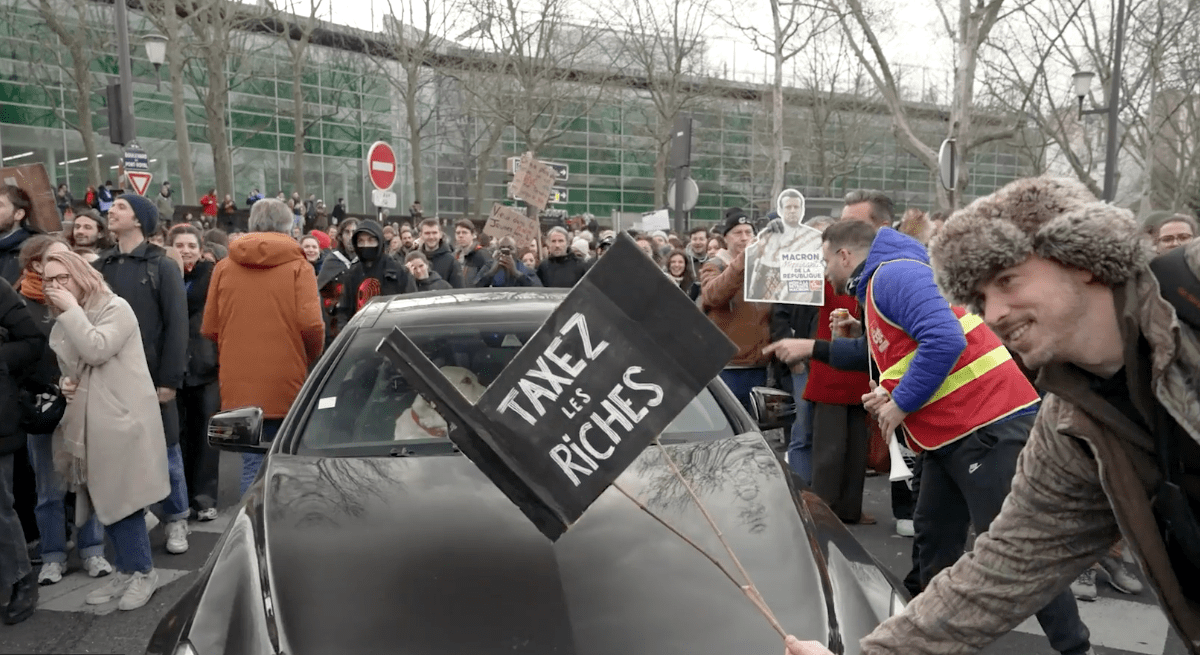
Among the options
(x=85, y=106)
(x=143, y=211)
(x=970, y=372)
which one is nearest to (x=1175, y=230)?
(x=970, y=372)

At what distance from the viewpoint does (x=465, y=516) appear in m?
2.59

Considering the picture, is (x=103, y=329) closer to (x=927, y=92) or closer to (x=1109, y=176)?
(x=1109, y=176)

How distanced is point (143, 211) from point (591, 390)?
433 centimetres

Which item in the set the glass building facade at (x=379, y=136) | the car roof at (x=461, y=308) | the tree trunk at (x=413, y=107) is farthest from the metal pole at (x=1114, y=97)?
the tree trunk at (x=413, y=107)

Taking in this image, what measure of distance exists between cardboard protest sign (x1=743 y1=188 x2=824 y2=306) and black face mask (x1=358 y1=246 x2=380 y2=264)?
269 cm

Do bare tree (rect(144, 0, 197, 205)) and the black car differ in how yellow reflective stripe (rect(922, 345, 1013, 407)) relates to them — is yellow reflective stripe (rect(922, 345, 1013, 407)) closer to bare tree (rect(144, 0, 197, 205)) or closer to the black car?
the black car

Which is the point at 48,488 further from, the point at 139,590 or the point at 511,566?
the point at 511,566

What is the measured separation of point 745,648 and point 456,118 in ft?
123

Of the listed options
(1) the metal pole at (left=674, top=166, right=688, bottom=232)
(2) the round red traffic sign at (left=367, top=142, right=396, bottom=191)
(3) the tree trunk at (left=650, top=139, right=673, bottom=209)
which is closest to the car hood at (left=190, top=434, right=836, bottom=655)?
(2) the round red traffic sign at (left=367, top=142, right=396, bottom=191)

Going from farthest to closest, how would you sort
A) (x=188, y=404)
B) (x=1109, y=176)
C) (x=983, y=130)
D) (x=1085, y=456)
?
(x=983, y=130) < (x=1109, y=176) < (x=188, y=404) < (x=1085, y=456)

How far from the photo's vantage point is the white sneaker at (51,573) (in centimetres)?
466

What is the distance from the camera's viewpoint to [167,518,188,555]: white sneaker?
506 centimetres

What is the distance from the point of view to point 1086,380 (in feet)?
4.98

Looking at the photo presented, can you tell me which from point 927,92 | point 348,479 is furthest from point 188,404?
point 927,92
